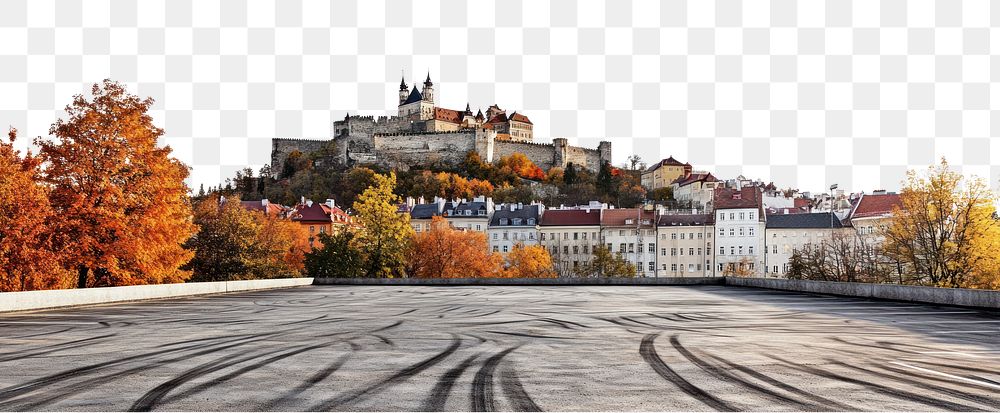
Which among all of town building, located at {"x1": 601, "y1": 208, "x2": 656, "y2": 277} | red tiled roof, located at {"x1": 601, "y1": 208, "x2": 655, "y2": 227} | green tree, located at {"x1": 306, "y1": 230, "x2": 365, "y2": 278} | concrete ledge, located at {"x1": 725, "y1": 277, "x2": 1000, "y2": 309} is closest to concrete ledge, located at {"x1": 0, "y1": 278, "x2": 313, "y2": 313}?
green tree, located at {"x1": 306, "y1": 230, "x2": 365, "y2": 278}

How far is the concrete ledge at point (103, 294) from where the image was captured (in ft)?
78.6

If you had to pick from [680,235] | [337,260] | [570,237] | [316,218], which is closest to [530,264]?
[570,237]

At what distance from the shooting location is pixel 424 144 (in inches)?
6993

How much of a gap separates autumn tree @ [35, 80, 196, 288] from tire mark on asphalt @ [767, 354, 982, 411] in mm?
31088

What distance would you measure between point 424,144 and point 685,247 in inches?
3206

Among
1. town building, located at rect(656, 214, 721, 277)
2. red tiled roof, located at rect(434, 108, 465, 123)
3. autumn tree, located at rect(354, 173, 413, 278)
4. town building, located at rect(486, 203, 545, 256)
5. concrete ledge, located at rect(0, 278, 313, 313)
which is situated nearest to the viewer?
concrete ledge, located at rect(0, 278, 313, 313)

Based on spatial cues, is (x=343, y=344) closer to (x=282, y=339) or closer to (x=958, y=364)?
(x=282, y=339)

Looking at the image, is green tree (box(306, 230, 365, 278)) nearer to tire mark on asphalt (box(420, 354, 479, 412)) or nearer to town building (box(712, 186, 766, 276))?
tire mark on asphalt (box(420, 354, 479, 412))

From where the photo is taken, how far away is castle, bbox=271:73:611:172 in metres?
176

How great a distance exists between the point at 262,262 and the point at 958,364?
4572 centimetres

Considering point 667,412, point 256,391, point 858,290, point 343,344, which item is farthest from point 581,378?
point 858,290

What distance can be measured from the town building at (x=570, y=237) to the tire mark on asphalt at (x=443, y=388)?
9972 cm

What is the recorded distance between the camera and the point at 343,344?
1416cm

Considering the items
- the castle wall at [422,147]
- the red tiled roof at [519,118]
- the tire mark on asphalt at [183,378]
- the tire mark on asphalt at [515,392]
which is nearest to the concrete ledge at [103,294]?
the tire mark on asphalt at [183,378]
